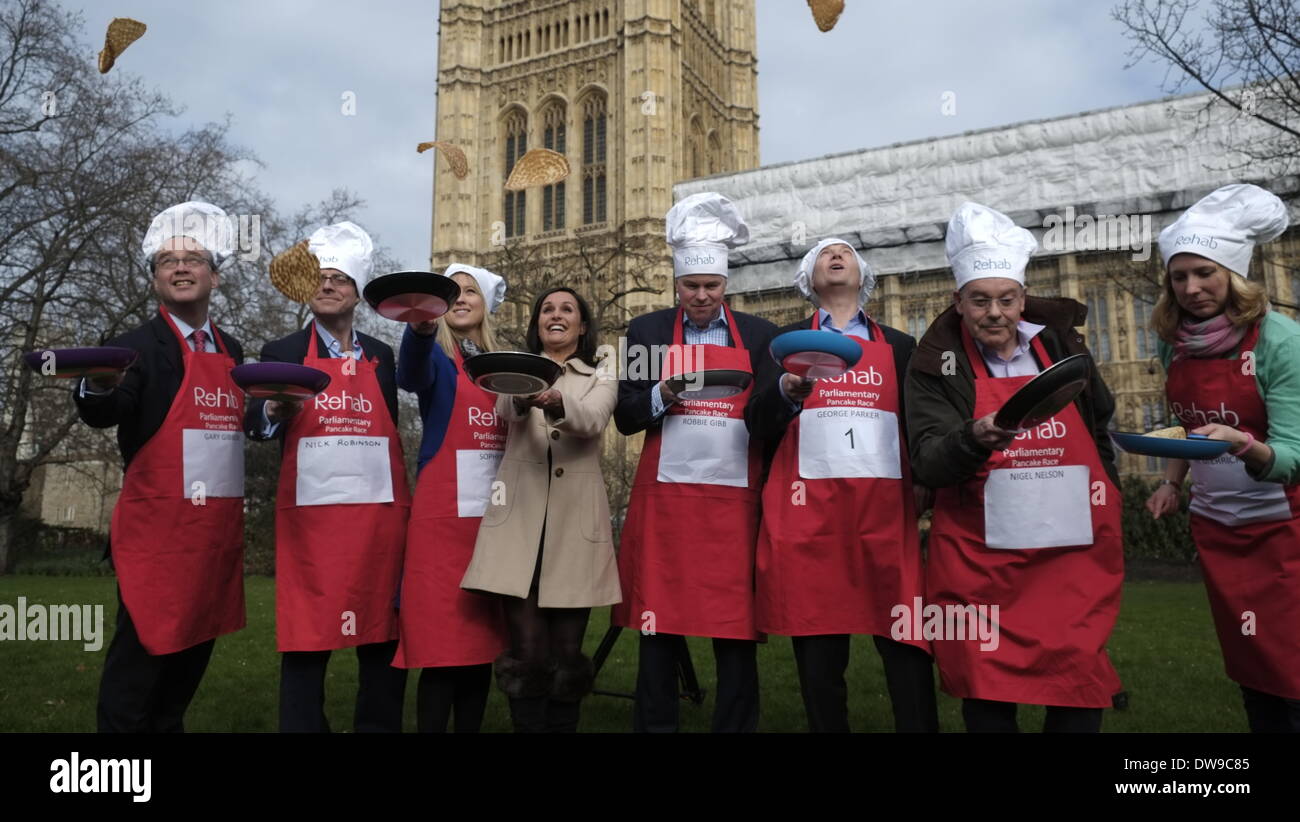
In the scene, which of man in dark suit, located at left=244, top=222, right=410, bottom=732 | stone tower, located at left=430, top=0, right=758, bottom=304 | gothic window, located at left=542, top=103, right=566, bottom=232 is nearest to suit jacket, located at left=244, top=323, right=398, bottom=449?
man in dark suit, located at left=244, top=222, right=410, bottom=732

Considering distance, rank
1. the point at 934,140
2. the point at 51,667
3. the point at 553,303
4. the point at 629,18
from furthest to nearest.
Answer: the point at 629,18
the point at 934,140
the point at 51,667
the point at 553,303

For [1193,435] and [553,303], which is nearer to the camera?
[1193,435]

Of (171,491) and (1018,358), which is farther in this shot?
(171,491)

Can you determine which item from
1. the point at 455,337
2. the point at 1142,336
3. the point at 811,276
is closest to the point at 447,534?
the point at 455,337

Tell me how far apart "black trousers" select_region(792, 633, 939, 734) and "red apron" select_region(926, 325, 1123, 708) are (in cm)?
22

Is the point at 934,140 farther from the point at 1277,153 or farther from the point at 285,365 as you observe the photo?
the point at 285,365

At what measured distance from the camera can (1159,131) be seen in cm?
3228

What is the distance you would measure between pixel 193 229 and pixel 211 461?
3.27 ft

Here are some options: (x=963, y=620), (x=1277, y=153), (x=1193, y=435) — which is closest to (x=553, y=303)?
(x=963, y=620)

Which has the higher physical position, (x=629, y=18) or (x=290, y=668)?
(x=629, y=18)

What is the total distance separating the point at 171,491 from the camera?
3559 millimetres

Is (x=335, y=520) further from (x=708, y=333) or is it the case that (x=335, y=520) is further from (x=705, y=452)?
(x=708, y=333)
